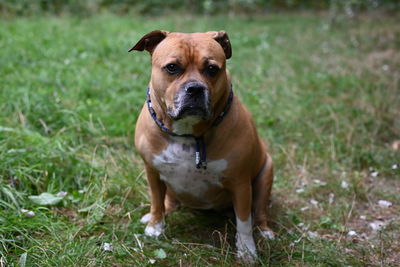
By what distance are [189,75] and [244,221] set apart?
3.21 ft

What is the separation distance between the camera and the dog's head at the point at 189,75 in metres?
2.40

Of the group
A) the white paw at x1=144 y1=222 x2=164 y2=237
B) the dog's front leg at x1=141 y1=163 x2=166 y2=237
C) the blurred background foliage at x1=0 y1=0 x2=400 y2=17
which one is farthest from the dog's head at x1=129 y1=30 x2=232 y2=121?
the blurred background foliage at x1=0 y1=0 x2=400 y2=17

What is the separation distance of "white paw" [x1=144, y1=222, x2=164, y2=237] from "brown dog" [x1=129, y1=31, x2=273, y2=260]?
0.22m

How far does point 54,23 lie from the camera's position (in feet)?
25.9

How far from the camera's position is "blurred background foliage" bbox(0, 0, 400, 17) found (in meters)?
8.80

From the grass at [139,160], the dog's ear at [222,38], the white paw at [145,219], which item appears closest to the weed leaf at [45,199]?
the grass at [139,160]

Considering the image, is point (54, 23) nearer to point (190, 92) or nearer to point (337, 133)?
point (337, 133)

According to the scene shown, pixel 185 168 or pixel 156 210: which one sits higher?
pixel 185 168

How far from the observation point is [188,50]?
8.18ft

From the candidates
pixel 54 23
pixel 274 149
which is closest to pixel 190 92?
pixel 274 149

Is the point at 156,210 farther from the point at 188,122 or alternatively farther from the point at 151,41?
the point at 151,41

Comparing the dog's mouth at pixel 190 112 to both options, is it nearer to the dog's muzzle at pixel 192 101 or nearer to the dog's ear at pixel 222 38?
the dog's muzzle at pixel 192 101

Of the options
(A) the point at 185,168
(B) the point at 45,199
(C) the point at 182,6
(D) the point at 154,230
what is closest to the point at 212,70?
(A) the point at 185,168

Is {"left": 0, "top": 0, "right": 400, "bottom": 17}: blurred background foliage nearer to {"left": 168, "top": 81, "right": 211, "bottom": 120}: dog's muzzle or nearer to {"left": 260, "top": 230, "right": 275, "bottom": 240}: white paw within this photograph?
{"left": 260, "top": 230, "right": 275, "bottom": 240}: white paw
